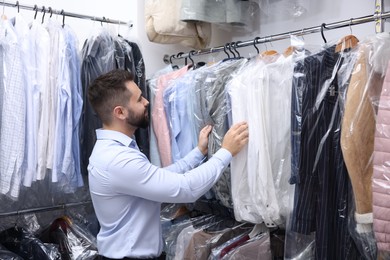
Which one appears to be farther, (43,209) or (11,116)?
(43,209)

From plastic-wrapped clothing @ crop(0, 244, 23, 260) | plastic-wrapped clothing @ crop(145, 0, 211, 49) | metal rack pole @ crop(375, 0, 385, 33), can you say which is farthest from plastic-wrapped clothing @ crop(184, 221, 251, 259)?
plastic-wrapped clothing @ crop(145, 0, 211, 49)

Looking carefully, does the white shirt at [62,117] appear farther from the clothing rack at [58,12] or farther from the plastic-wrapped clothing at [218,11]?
the plastic-wrapped clothing at [218,11]

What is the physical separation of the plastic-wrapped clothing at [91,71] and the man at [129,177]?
0.39 meters

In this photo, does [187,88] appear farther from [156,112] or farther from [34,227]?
[34,227]

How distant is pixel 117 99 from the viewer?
1.48 m

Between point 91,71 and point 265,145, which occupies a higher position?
point 91,71

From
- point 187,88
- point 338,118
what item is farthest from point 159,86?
point 338,118

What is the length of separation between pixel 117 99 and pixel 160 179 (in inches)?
14.3

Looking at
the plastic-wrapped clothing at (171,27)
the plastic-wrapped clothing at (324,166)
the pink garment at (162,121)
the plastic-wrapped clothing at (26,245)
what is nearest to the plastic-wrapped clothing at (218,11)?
the plastic-wrapped clothing at (171,27)

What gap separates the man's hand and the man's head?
27 cm

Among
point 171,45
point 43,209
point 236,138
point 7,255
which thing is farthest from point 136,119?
point 171,45

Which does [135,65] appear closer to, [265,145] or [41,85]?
[41,85]

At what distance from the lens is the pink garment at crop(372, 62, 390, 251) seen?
3.30 feet

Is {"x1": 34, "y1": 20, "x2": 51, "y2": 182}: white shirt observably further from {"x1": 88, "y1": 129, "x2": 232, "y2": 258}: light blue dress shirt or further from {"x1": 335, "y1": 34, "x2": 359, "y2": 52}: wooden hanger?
{"x1": 335, "y1": 34, "x2": 359, "y2": 52}: wooden hanger
